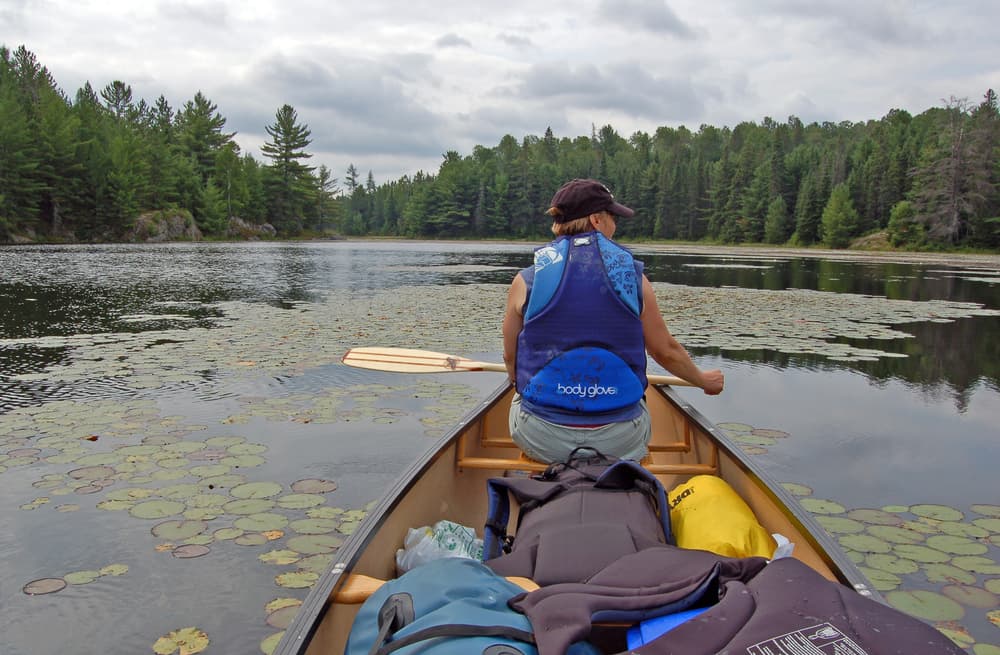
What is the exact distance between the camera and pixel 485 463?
126 inches

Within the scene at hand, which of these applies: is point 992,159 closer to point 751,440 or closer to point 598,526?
point 751,440

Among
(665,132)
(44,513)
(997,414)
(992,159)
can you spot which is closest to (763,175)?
(992,159)

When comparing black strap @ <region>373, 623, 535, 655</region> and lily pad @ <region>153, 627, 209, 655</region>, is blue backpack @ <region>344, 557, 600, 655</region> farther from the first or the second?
lily pad @ <region>153, 627, 209, 655</region>

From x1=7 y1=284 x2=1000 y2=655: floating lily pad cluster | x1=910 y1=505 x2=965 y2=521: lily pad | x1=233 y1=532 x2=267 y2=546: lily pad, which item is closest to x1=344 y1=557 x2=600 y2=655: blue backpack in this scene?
x1=7 y1=284 x2=1000 y2=655: floating lily pad cluster

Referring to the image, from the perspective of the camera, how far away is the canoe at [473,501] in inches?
67.6

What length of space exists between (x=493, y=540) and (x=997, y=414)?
210 inches

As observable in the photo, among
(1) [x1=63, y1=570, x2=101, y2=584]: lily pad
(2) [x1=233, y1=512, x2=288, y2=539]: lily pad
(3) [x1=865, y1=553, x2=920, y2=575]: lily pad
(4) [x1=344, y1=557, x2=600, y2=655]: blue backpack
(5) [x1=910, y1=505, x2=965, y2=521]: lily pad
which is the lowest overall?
(1) [x1=63, y1=570, x2=101, y2=584]: lily pad

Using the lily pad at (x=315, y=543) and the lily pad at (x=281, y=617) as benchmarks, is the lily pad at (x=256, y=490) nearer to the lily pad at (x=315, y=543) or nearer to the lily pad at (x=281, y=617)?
the lily pad at (x=315, y=543)

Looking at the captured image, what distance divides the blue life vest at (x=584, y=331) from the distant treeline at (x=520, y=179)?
4546 centimetres

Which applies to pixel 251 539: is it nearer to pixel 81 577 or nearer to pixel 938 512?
pixel 81 577

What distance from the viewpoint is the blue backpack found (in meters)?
1.33

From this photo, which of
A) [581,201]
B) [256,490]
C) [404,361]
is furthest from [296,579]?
[404,361]

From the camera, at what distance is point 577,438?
9.05 ft

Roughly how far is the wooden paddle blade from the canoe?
1387mm
